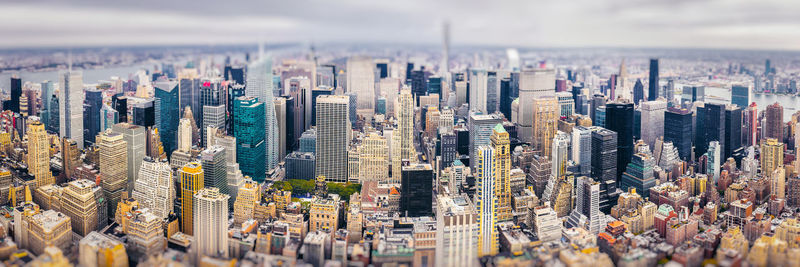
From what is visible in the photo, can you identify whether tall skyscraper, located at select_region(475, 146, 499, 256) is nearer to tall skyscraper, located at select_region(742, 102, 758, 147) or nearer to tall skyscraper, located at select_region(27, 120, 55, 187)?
tall skyscraper, located at select_region(742, 102, 758, 147)

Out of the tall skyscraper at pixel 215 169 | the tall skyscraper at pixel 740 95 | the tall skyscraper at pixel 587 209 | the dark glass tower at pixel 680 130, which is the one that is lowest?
the tall skyscraper at pixel 587 209

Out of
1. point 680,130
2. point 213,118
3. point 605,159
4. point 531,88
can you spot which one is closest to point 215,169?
point 213,118

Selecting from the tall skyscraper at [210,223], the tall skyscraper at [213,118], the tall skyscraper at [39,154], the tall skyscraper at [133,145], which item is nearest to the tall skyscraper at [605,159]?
the tall skyscraper at [210,223]

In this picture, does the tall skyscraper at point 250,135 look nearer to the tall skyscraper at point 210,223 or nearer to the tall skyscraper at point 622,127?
the tall skyscraper at point 210,223

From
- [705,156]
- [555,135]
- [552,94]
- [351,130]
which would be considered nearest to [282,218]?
[351,130]

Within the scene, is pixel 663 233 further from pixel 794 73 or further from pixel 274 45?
pixel 274 45

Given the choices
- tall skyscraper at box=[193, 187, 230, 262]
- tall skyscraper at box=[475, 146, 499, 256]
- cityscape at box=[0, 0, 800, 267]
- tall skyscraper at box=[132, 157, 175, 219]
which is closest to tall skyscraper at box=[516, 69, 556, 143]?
cityscape at box=[0, 0, 800, 267]
